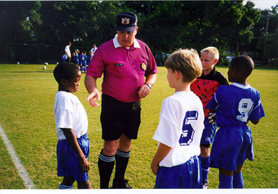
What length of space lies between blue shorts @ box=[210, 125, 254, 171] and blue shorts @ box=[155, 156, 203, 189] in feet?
2.39

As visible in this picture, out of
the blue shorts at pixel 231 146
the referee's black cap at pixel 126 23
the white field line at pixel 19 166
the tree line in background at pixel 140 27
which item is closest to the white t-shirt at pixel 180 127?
the blue shorts at pixel 231 146

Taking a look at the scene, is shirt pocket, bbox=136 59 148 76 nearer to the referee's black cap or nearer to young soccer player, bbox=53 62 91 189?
the referee's black cap

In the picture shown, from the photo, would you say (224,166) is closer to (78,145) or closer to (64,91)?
(78,145)

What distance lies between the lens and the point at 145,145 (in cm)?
456

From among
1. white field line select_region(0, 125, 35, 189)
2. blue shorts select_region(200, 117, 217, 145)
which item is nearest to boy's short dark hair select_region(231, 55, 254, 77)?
blue shorts select_region(200, 117, 217, 145)

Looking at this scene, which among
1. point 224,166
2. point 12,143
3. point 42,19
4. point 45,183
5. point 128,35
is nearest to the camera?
point 224,166

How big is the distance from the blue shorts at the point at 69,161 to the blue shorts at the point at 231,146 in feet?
5.09

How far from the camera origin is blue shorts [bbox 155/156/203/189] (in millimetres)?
1917

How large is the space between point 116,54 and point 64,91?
2.94 feet

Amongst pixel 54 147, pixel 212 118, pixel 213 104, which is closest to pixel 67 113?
pixel 213 104

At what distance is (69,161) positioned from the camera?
2.36m

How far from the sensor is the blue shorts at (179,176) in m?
1.92

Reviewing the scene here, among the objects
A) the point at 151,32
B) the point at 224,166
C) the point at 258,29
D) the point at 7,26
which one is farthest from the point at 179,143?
the point at 258,29

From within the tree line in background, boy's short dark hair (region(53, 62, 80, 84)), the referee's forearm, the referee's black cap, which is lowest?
the referee's forearm
